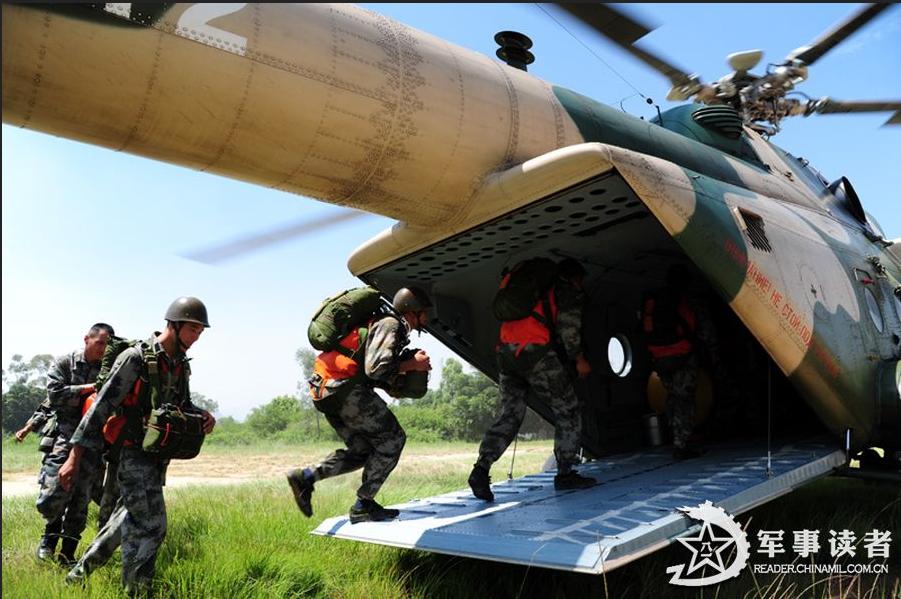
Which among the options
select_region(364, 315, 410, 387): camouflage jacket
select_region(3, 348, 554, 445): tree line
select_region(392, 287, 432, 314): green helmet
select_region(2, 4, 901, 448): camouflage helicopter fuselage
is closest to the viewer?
select_region(2, 4, 901, 448): camouflage helicopter fuselage

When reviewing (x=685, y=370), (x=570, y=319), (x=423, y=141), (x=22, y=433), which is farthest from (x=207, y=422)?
(x=685, y=370)

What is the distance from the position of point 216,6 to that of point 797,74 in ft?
19.7

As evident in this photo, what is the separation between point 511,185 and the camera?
13.6 feet

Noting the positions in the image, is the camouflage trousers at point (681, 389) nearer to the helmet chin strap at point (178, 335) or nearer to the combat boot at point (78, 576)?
the helmet chin strap at point (178, 335)

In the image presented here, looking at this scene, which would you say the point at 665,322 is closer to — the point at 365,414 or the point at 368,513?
the point at 365,414

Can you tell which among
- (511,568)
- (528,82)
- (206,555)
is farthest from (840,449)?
(206,555)

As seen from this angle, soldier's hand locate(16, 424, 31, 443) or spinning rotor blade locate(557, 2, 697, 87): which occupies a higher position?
spinning rotor blade locate(557, 2, 697, 87)

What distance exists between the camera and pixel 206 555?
13.1 ft

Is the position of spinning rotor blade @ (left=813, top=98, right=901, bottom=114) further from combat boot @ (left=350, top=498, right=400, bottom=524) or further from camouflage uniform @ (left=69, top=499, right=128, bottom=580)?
camouflage uniform @ (left=69, top=499, right=128, bottom=580)

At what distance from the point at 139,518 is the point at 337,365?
1.40m

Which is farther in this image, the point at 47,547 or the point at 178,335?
the point at 47,547

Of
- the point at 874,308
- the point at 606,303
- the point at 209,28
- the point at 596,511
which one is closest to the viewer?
the point at 209,28

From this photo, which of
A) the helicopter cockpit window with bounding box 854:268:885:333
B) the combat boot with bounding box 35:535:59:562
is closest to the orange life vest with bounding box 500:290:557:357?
the helicopter cockpit window with bounding box 854:268:885:333

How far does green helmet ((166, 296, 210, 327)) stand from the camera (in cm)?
376
